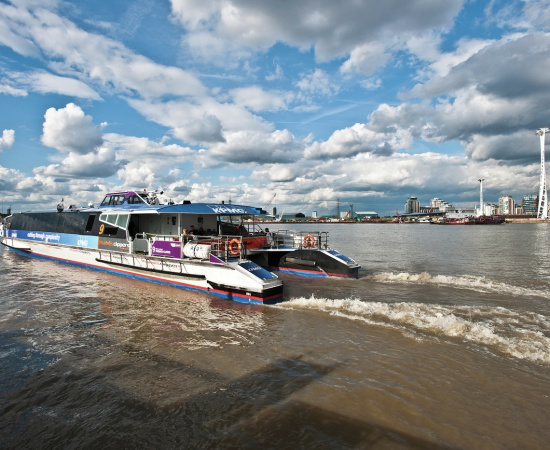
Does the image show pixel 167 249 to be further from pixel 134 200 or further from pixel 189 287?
pixel 134 200

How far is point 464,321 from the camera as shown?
8.71 metres

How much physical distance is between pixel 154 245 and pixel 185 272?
217cm

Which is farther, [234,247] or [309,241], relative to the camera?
[309,241]

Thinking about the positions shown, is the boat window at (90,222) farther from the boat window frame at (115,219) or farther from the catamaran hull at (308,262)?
the catamaran hull at (308,262)

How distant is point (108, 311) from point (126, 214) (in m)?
6.56

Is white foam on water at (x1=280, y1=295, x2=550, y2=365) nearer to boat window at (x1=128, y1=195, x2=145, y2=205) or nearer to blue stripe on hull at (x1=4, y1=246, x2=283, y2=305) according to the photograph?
blue stripe on hull at (x1=4, y1=246, x2=283, y2=305)

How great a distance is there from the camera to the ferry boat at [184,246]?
40.1ft

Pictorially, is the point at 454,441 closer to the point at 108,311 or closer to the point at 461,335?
the point at 461,335

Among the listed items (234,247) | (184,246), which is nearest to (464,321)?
(234,247)

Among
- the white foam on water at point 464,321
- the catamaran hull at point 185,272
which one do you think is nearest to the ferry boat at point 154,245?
the catamaran hull at point 185,272

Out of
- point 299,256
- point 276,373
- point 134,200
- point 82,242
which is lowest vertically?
point 276,373

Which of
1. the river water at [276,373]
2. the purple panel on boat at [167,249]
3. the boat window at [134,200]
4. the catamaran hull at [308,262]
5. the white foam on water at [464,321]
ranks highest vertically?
the boat window at [134,200]

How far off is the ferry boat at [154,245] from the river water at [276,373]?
1.12 meters

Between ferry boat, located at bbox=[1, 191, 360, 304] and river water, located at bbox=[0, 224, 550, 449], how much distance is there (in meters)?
1.21
